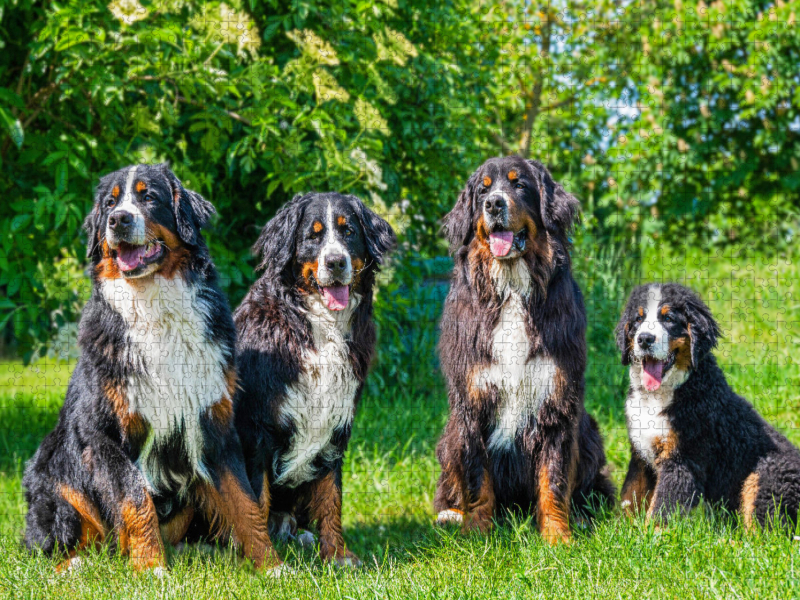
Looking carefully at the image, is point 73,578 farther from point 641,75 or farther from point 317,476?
point 641,75

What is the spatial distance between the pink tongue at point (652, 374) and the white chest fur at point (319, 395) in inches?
61.8

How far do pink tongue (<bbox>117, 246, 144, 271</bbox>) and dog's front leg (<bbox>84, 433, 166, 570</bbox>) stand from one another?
2.58 ft

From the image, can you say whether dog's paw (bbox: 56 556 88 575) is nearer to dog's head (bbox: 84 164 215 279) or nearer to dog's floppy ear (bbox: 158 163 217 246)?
dog's head (bbox: 84 164 215 279)

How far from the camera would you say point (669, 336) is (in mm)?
4398

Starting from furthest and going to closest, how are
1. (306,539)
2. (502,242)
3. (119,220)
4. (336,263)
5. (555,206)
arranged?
(306,539)
(555,206)
(502,242)
(336,263)
(119,220)

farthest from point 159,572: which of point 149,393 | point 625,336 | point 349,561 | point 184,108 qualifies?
point 184,108

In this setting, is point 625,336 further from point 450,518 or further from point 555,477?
point 450,518

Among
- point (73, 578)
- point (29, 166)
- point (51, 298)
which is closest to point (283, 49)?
point (29, 166)

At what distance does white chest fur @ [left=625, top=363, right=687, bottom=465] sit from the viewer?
14.5 ft

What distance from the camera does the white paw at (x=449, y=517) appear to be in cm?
461

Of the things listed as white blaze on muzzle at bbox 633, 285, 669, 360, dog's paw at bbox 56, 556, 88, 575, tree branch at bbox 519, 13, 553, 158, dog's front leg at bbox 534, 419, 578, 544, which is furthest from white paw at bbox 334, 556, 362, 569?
tree branch at bbox 519, 13, 553, 158

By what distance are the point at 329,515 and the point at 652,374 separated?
1.85 metres
